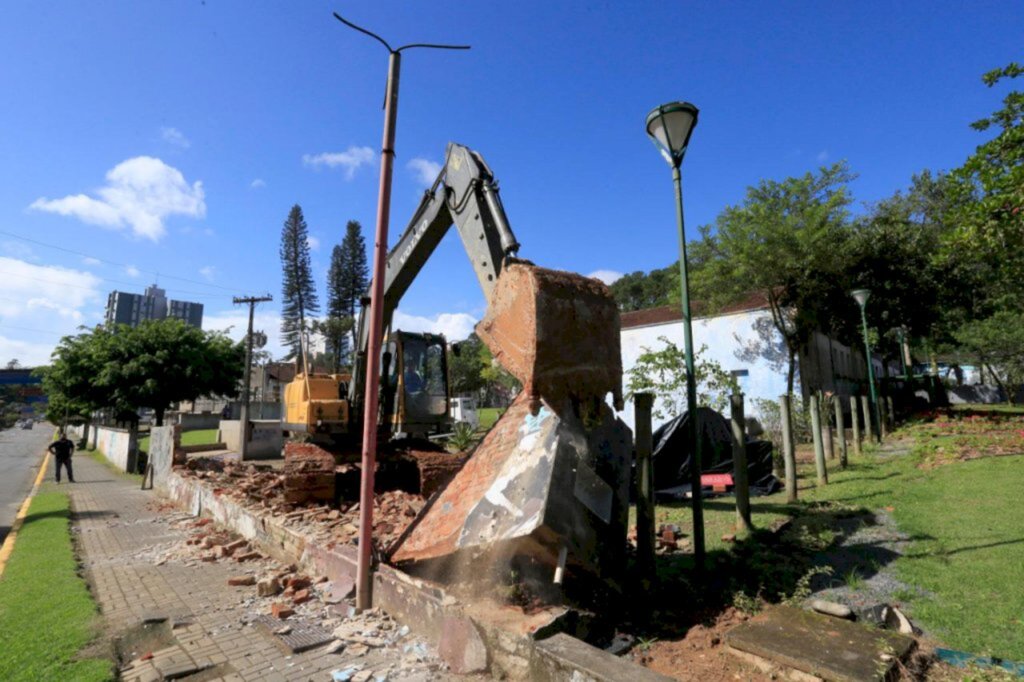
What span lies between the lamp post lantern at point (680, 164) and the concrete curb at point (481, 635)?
7.37 feet

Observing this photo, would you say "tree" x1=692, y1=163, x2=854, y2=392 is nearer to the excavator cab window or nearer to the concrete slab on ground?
the excavator cab window

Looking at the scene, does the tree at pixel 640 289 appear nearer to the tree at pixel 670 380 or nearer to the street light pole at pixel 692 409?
the tree at pixel 670 380

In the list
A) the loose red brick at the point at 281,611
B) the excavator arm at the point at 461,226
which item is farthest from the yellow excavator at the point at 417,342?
the loose red brick at the point at 281,611

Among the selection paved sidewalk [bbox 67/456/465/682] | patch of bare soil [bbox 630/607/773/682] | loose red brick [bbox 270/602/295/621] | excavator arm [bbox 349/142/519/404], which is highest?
excavator arm [bbox 349/142/519/404]

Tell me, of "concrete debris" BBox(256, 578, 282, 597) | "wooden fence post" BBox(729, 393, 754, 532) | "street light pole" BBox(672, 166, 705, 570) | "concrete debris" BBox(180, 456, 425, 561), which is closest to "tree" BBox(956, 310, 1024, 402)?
"wooden fence post" BBox(729, 393, 754, 532)

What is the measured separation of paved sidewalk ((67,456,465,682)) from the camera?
365 cm

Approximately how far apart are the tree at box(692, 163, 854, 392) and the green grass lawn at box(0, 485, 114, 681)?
632 inches

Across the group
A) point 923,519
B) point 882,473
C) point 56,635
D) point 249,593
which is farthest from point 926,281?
point 56,635

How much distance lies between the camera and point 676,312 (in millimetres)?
21406

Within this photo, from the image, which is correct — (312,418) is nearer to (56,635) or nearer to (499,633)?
(56,635)

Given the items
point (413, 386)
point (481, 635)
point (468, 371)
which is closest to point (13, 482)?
point (413, 386)

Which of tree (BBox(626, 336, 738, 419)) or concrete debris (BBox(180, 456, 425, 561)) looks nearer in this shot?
concrete debris (BBox(180, 456, 425, 561))

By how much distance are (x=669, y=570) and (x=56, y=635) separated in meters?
5.18

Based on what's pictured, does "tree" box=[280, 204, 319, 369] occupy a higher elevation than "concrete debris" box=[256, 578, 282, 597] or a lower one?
higher
